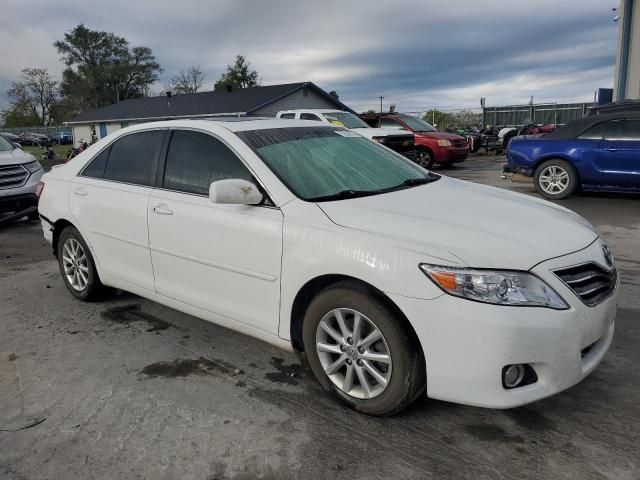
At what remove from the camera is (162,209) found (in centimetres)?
375

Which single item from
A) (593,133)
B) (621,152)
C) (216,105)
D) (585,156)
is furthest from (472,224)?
(216,105)

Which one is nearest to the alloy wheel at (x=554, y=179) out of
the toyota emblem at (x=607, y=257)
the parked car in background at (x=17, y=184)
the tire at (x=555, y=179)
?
the tire at (x=555, y=179)

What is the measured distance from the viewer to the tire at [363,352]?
2625 millimetres

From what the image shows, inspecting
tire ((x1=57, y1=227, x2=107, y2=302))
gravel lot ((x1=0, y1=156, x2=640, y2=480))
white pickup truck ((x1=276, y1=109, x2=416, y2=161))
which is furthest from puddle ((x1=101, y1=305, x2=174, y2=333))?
white pickup truck ((x1=276, y1=109, x2=416, y2=161))

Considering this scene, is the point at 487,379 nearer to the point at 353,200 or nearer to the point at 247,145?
the point at 353,200

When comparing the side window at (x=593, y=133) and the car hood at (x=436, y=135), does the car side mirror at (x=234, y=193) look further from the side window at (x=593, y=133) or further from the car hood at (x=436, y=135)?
the car hood at (x=436, y=135)

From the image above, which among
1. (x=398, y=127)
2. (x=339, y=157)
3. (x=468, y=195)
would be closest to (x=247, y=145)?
(x=339, y=157)

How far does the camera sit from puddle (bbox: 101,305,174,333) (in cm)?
429

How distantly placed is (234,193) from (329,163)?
774 millimetres

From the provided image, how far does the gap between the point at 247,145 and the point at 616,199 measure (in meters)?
9.05

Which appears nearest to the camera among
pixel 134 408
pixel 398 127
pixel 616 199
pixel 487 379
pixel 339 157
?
pixel 487 379

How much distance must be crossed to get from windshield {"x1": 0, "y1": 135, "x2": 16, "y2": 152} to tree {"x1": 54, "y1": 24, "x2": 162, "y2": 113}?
6211 centimetres

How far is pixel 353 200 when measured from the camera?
10.3 ft

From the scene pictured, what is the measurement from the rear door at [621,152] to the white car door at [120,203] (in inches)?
321
